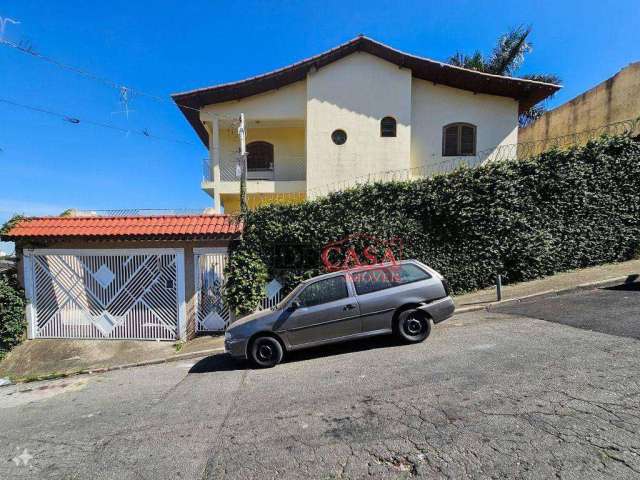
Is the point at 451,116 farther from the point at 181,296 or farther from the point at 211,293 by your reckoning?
the point at 181,296

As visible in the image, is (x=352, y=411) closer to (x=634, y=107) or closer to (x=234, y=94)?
(x=234, y=94)

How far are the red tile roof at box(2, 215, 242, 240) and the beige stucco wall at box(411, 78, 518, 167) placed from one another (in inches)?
368

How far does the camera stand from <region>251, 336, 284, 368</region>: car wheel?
543 cm

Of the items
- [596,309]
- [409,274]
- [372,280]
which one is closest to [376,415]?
[372,280]

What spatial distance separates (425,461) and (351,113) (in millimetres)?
12787

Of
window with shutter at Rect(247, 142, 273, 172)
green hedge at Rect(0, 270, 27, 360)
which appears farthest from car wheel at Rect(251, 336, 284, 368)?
window with shutter at Rect(247, 142, 273, 172)

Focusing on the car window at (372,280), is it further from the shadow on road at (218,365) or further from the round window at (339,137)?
the round window at (339,137)

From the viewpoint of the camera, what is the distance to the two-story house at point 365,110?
1312 centimetres

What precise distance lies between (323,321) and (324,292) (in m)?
0.50

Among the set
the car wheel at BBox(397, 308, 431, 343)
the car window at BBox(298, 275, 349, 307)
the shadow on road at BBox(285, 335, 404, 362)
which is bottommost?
the shadow on road at BBox(285, 335, 404, 362)

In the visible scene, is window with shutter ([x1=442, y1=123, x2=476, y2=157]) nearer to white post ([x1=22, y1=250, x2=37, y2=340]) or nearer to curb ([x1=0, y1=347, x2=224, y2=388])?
curb ([x1=0, y1=347, x2=224, y2=388])

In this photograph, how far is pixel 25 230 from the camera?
26.6 ft

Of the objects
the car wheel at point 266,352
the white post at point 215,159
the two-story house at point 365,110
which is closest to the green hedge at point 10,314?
the white post at point 215,159

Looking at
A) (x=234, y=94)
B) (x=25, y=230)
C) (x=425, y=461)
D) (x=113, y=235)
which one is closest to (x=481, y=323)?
(x=425, y=461)
